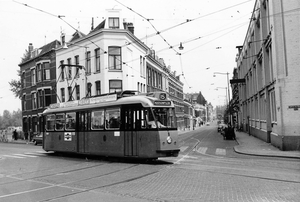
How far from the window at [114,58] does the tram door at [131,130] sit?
60.4ft

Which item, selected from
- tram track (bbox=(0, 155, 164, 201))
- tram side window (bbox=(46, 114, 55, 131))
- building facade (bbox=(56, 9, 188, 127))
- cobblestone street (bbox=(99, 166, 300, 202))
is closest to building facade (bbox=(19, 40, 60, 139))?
building facade (bbox=(56, 9, 188, 127))

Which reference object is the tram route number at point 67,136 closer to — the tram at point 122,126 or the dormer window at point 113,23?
the tram at point 122,126

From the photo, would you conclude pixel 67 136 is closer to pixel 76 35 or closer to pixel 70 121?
pixel 70 121

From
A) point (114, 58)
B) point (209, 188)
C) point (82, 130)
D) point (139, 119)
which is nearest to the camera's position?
point (209, 188)

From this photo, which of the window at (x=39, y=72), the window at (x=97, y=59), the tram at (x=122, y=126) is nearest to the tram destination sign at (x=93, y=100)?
the tram at (x=122, y=126)

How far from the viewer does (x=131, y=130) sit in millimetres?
13195

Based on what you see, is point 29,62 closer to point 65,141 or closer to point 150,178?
point 65,141

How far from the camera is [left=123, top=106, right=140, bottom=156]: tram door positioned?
13.1 m

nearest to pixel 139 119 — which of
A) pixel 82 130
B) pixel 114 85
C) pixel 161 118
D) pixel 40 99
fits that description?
pixel 161 118

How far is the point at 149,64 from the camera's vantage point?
41.0 metres

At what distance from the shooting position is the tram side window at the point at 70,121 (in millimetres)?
16656

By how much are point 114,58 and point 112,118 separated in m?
18.1

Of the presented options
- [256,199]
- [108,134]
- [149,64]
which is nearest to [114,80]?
[149,64]

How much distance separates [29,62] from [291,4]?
38258 millimetres
